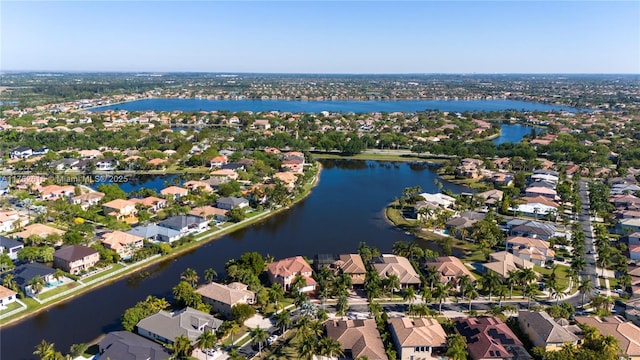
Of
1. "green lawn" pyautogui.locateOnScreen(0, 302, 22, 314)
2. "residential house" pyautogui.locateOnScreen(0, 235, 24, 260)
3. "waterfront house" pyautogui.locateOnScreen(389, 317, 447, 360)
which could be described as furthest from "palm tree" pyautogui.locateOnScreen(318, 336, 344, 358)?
"residential house" pyautogui.locateOnScreen(0, 235, 24, 260)

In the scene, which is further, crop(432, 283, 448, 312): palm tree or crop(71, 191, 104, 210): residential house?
crop(71, 191, 104, 210): residential house

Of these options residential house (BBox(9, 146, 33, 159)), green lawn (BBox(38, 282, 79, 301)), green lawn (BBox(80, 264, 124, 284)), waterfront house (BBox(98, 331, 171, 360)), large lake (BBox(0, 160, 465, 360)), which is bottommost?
large lake (BBox(0, 160, 465, 360))

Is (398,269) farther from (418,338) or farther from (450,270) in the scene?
(418,338)

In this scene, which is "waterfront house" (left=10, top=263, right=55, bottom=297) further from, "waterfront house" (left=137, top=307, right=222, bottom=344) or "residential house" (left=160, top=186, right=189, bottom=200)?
"residential house" (left=160, top=186, right=189, bottom=200)

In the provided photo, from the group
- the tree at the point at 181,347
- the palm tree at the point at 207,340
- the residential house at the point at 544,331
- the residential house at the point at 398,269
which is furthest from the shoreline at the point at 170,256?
the residential house at the point at 544,331

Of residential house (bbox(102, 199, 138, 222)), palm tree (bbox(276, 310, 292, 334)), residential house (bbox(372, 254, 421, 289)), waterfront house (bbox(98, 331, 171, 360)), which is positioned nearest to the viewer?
waterfront house (bbox(98, 331, 171, 360))

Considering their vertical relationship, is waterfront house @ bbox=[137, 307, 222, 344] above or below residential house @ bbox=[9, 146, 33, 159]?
below

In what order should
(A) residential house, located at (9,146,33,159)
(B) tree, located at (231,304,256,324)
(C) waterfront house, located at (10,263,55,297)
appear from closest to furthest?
1. (B) tree, located at (231,304,256,324)
2. (C) waterfront house, located at (10,263,55,297)
3. (A) residential house, located at (9,146,33,159)
